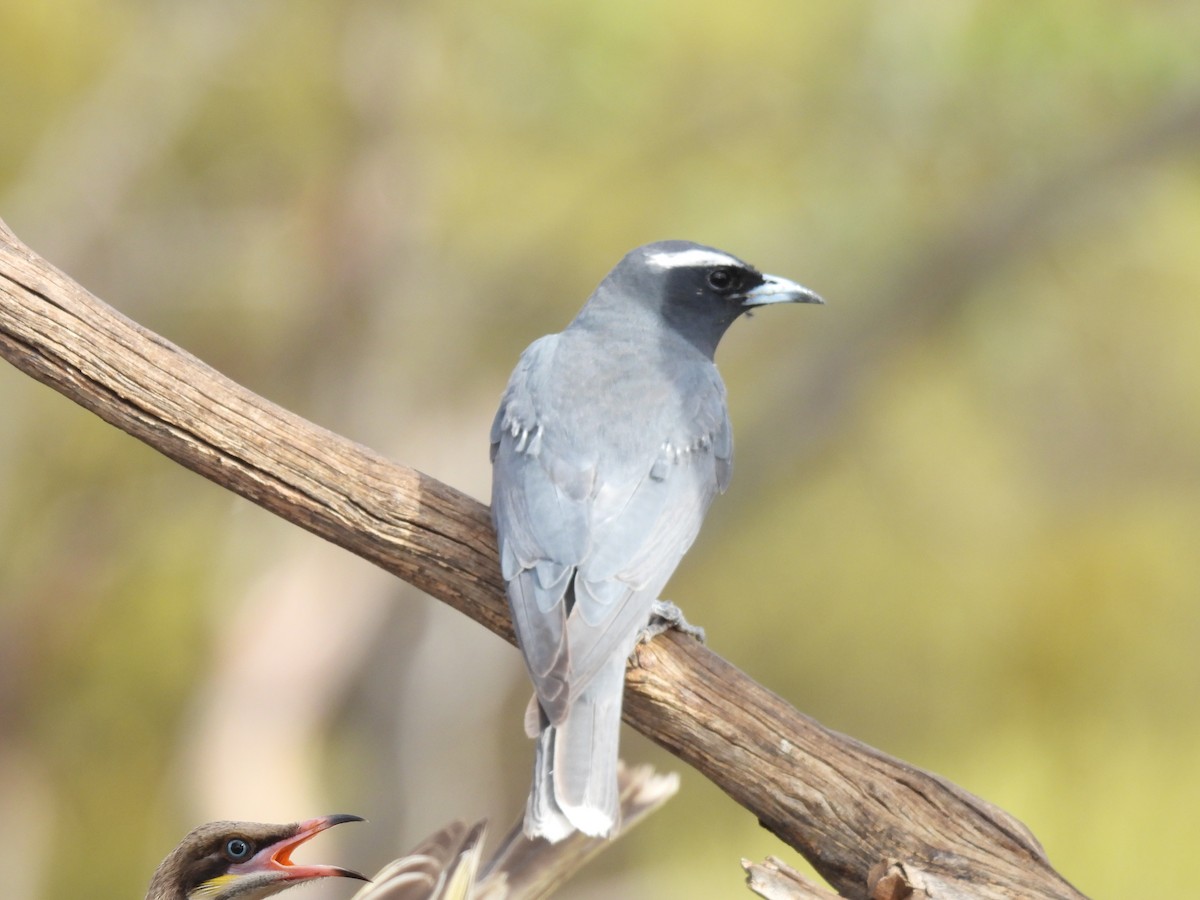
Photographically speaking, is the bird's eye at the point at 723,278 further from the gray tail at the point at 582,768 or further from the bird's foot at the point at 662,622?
the gray tail at the point at 582,768

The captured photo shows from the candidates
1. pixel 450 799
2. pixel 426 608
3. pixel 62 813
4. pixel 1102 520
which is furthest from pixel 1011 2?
pixel 62 813

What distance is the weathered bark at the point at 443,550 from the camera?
9.96 feet

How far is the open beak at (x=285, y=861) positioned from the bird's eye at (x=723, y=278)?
2019 millimetres

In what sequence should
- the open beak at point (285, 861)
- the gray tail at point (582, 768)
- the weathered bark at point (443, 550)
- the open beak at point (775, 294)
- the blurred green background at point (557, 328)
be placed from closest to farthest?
the open beak at point (285, 861) → the gray tail at point (582, 768) → the weathered bark at point (443, 550) → the open beak at point (775, 294) → the blurred green background at point (557, 328)

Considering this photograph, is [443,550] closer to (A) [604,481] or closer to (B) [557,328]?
(A) [604,481]

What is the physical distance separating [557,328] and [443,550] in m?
4.91

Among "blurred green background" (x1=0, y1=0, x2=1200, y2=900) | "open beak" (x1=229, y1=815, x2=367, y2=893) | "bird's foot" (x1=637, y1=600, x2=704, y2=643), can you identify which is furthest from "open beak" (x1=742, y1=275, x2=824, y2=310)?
"blurred green background" (x1=0, y1=0, x2=1200, y2=900)

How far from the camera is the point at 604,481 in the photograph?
3215mm

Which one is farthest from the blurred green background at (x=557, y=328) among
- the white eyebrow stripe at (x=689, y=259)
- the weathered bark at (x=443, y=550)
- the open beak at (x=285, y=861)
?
the open beak at (x=285, y=861)

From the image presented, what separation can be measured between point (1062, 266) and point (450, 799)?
4.68 meters

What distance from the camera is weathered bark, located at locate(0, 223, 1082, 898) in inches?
120

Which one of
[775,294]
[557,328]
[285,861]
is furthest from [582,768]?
[557,328]

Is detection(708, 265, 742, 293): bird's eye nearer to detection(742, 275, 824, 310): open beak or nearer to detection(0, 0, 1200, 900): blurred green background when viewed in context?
detection(742, 275, 824, 310): open beak

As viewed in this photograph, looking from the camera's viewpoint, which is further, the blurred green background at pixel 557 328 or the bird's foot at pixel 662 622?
the blurred green background at pixel 557 328
